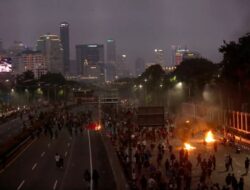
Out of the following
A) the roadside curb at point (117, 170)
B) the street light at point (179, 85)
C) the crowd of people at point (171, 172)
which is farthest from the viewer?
the street light at point (179, 85)

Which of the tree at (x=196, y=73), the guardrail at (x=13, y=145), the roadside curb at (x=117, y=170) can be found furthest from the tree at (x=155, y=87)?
the roadside curb at (x=117, y=170)

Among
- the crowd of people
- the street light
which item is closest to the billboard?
the street light

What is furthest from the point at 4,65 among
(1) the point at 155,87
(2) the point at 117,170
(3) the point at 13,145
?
(2) the point at 117,170

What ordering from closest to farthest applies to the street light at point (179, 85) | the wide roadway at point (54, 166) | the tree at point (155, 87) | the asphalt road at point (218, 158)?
the wide roadway at point (54, 166) → the asphalt road at point (218, 158) → the street light at point (179, 85) → the tree at point (155, 87)

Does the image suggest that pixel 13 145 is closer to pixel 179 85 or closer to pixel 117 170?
pixel 117 170

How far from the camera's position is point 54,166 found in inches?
1439

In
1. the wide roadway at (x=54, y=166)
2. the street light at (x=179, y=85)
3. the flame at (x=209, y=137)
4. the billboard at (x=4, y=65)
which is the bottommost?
the wide roadway at (x=54, y=166)

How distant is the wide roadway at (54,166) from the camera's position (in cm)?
2981

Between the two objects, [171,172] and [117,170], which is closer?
[171,172]

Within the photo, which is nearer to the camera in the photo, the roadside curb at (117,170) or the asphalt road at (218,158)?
the roadside curb at (117,170)

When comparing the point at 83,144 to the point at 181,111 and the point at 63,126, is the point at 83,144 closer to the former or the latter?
the point at 63,126

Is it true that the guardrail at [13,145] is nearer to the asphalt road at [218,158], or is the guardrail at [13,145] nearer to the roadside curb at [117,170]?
the roadside curb at [117,170]

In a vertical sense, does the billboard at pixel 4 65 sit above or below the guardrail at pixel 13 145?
above

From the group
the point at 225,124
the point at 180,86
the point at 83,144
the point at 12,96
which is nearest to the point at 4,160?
the point at 83,144
